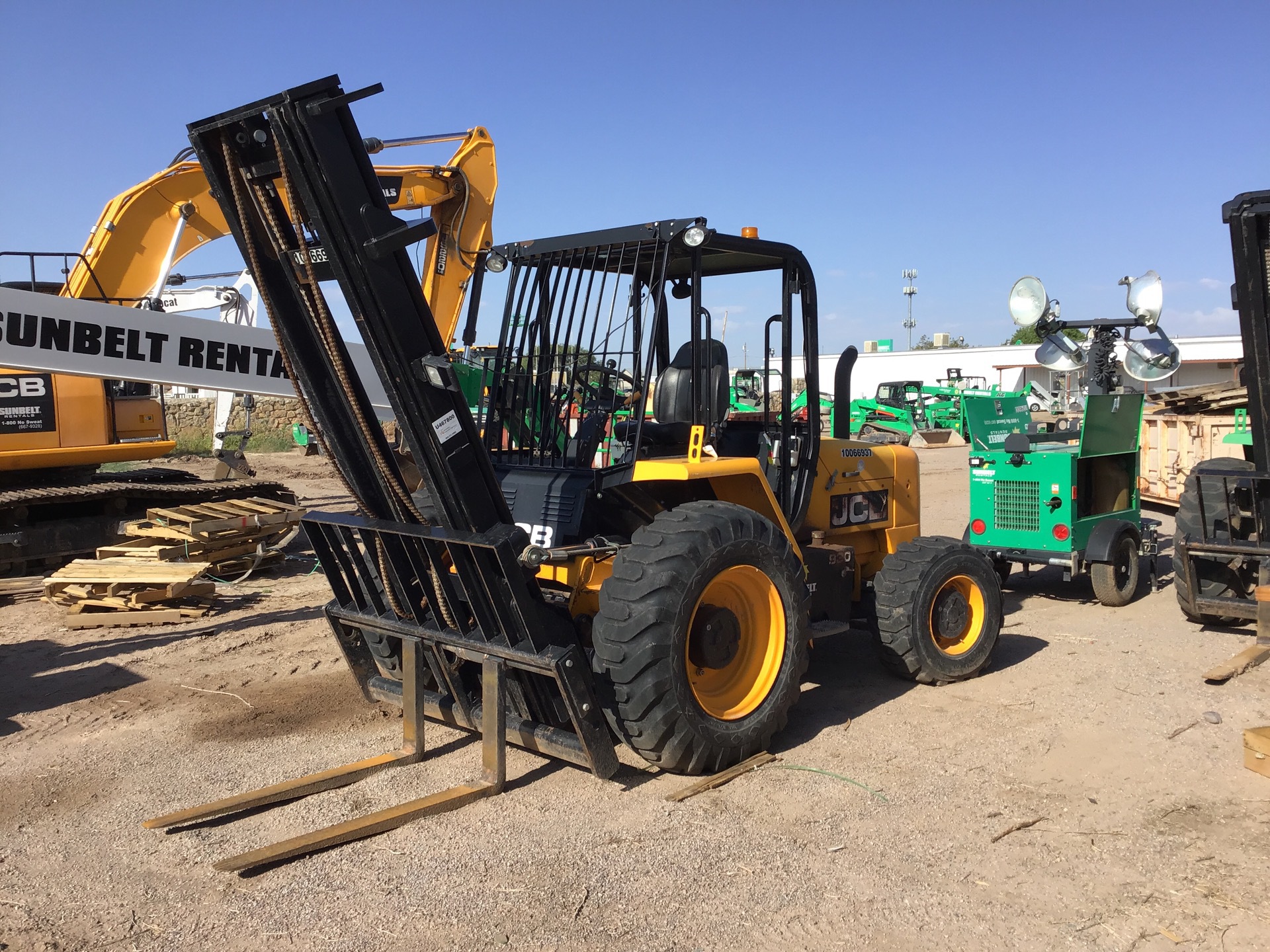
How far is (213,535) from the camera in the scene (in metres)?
9.93

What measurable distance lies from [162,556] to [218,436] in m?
4.89

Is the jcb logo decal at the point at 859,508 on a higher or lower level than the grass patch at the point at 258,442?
lower

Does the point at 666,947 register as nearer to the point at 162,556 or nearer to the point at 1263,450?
the point at 1263,450

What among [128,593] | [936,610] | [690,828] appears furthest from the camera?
[128,593]

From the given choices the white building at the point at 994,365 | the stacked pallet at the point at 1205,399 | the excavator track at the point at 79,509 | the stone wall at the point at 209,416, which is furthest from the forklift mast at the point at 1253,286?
the white building at the point at 994,365

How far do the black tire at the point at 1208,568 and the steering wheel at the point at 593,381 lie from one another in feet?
16.8

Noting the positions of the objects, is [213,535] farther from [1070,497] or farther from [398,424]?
[1070,497]

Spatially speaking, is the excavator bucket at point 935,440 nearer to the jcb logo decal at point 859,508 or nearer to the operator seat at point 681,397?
the jcb logo decal at point 859,508

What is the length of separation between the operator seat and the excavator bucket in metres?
25.1

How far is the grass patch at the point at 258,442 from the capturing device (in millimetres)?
26172

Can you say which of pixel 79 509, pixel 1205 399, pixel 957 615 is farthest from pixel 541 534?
pixel 1205 399

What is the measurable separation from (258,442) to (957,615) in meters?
24.5

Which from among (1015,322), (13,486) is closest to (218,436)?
(13,486)

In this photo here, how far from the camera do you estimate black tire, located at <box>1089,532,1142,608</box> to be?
340 inches
